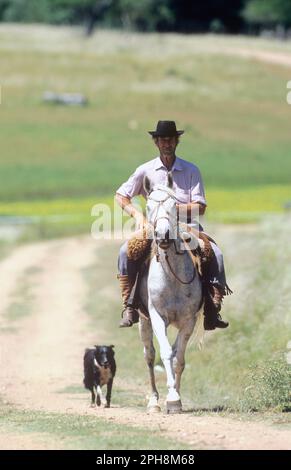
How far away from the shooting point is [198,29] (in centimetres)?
11525

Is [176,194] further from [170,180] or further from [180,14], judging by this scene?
[180,14]

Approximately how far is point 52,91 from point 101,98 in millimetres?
2661

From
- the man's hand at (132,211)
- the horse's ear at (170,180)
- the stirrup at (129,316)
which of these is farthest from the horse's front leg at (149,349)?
the horse's ear at (170,180)

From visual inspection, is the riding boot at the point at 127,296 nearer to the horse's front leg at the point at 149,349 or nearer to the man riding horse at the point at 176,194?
the man riding horse at the point at 176,194

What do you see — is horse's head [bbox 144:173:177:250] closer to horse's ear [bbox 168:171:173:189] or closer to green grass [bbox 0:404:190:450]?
horse's ear [bbox 168:171:173:189]

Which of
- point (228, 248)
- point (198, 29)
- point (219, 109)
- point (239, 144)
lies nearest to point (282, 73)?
point (219, 109)

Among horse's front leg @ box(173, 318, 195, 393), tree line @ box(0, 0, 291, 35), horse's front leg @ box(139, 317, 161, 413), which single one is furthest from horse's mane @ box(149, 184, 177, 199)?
tree line @ box(0, 0, 291, 35)

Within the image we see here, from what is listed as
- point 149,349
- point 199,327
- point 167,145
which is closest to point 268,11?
point 149,349

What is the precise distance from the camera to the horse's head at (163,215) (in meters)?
13.6

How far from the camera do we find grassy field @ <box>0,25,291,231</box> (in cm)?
5203

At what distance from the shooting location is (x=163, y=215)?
13.6m

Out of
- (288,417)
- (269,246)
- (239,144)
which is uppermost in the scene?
(288,417)

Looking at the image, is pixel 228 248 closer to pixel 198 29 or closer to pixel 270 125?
pixel 270 125

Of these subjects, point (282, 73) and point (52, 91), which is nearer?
point (52, 91)
